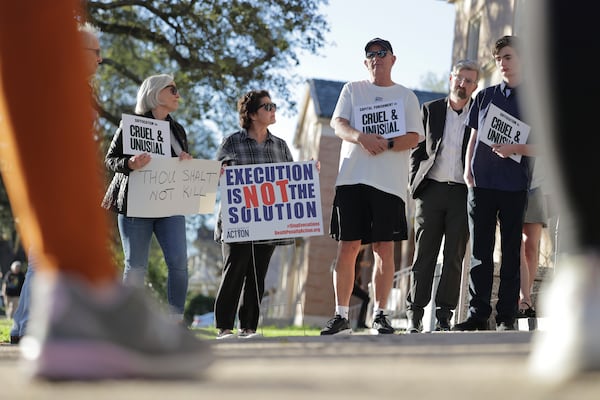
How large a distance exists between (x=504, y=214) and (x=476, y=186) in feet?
0.98

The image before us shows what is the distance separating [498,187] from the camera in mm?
7734

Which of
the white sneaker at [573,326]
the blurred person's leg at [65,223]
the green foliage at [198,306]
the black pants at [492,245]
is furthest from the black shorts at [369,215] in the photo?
the green foliage at [198,306]

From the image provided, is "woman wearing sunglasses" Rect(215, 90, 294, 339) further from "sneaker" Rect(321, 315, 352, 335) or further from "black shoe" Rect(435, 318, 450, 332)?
"black shoe" Rect(435, 318, 450, 332)

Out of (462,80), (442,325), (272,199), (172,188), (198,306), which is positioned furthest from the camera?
(198,306)

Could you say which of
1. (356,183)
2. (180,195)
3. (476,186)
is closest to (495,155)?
(476,186)

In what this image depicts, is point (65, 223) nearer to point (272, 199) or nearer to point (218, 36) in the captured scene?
point (272, 199)

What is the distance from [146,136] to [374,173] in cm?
175

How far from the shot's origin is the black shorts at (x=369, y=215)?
298 inches

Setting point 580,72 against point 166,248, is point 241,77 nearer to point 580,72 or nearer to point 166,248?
point 166,248

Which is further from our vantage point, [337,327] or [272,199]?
[272,199]

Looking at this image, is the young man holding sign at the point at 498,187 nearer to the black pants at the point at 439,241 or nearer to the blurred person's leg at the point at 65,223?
the black pants at the point at 439,241

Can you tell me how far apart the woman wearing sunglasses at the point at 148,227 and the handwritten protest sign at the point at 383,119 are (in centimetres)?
139

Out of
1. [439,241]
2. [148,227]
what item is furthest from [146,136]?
[439,241]

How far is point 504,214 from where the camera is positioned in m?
7.79
